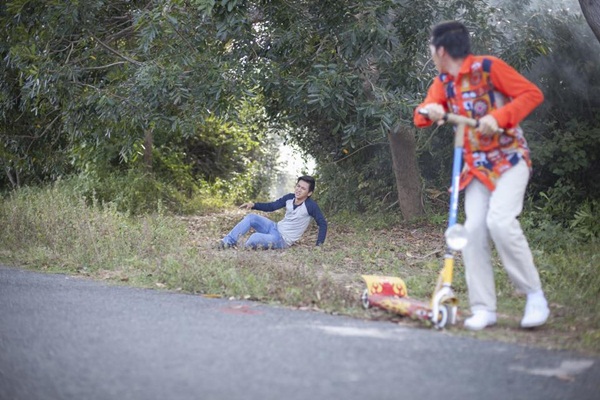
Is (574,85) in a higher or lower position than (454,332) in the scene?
higher

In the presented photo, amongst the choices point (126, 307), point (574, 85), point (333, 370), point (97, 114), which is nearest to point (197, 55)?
point (97, 114)

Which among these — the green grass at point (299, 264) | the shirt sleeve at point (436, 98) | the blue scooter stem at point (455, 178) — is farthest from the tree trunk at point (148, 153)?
the blue scooter stem at point (455, 178)

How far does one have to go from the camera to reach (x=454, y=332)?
498 centimetres

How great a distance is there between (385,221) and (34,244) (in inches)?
247

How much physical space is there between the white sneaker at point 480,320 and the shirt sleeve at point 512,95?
1.27 meters

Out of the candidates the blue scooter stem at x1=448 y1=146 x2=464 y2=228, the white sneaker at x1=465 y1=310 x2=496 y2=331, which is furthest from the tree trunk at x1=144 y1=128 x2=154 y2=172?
the white sneaker at x1=465 y1=310 x2=496 y2=331

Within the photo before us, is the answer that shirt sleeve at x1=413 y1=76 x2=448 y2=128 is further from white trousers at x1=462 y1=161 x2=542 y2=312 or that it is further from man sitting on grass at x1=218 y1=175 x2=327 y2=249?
man sitting on grass at x1=218 y1=175 x2=327 y2=249

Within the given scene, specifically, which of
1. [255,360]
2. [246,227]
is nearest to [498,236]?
[255,360]

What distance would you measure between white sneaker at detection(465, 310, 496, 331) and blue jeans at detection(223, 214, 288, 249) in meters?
5.31

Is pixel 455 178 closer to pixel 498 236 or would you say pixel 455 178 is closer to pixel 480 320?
pixel 498 236

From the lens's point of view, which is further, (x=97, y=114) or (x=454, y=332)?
(x=97, y=114)

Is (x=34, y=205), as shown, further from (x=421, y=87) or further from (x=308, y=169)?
(x=308, y=169)

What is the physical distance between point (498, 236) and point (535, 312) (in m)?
0.60

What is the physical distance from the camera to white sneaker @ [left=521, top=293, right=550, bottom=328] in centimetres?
507
